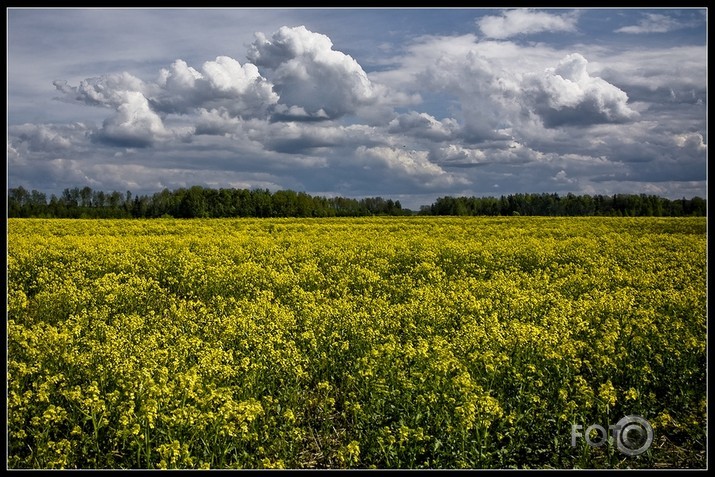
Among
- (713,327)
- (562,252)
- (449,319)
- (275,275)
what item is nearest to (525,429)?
(713,327)

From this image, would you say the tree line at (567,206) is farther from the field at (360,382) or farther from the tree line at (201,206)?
the field at (360,382)

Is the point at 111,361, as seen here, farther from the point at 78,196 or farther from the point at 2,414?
the point at 78,196

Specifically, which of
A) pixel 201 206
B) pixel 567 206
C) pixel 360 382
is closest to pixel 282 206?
pixel 201 206

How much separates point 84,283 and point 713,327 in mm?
11262

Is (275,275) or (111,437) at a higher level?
(275,275)

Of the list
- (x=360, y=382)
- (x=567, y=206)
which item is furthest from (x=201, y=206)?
(x=360, y=382)

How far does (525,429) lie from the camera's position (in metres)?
5.28

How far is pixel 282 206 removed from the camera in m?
49.2

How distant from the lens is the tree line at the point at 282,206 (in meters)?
40.0

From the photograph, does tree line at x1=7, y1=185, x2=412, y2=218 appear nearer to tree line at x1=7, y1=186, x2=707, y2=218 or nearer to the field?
tree line at x1=7, y1=186, x2=707, y2=218

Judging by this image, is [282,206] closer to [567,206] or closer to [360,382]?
[567,206]

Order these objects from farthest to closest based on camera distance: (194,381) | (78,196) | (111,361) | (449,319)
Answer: (78,196)
(449,319)
(111,361)
(194,381)

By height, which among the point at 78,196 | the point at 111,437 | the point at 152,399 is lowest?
the point at 111,437

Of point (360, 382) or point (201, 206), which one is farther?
point (201, 206)
